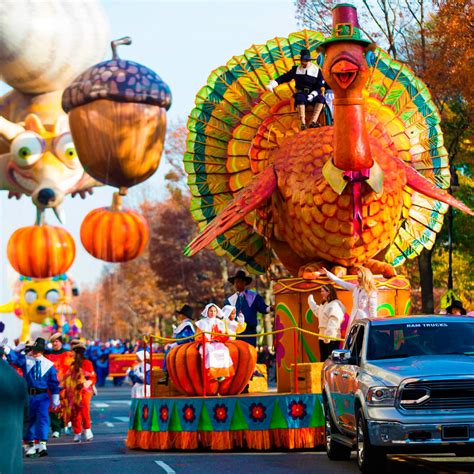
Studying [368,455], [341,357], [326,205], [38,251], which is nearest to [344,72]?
[326,205]

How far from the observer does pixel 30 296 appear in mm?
68938

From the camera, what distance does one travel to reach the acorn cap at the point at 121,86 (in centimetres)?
3125

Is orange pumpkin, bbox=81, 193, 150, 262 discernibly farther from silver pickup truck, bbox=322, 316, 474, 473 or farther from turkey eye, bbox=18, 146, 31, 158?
silver pickup truck, bbox=322, 316, 474, 473

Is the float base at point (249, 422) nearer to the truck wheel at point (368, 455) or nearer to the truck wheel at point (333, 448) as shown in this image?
the truck wheel at point (333, 448)

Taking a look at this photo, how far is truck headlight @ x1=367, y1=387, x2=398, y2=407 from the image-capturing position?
12.3 m

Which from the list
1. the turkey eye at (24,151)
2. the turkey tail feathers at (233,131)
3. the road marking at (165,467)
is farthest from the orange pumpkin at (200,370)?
the turkey eye at (24,151)

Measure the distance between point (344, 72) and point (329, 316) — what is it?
3.43 metres

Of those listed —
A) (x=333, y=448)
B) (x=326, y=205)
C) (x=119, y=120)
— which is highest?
(x=119, y=120)

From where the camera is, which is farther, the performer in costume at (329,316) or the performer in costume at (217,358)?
the performer in costume at (329,316)

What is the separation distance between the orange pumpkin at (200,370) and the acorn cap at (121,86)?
13739 millimetres

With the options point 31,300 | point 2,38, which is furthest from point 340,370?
point 31,300

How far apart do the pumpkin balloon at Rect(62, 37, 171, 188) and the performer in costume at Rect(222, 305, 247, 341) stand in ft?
37.9

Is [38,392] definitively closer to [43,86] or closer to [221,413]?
[221,413]

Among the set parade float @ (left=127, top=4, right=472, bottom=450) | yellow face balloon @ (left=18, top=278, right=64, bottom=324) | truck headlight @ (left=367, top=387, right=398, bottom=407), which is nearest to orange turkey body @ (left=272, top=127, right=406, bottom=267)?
parade float @ (left=127, top=4, right=472, bottom=450)
